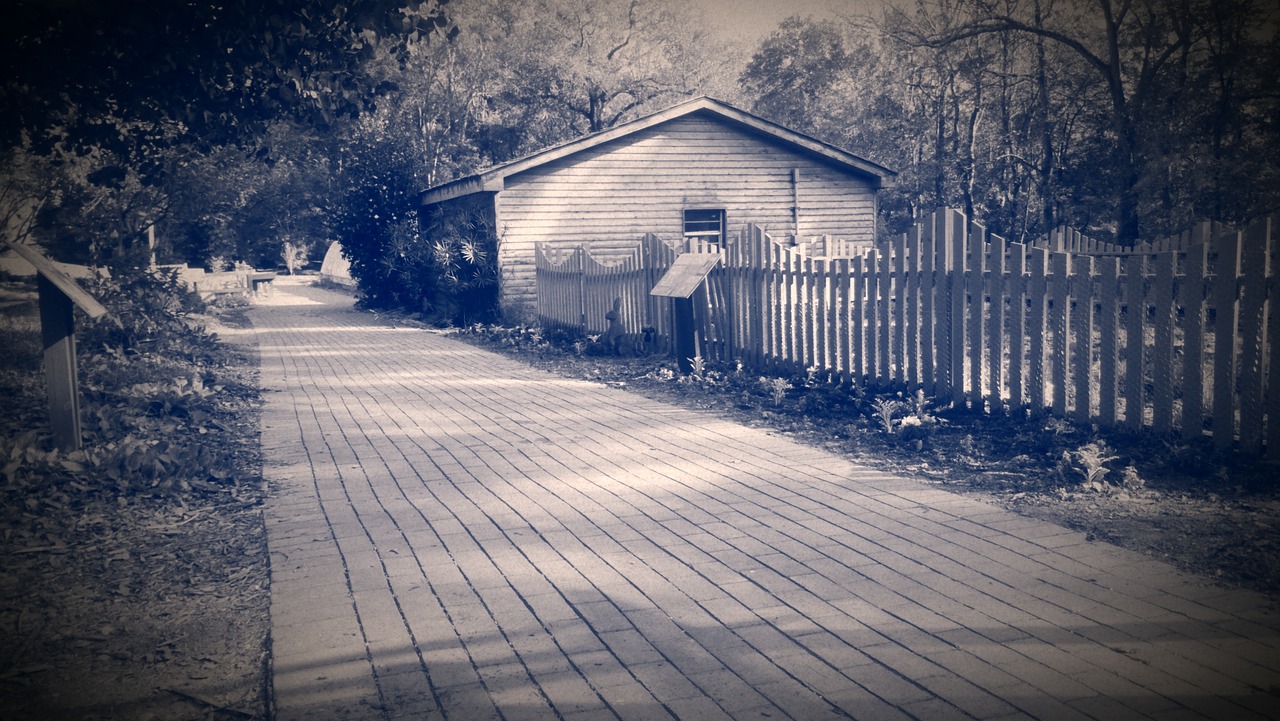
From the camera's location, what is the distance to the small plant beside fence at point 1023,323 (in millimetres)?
5609

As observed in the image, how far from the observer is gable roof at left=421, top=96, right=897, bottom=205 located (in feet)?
65.7

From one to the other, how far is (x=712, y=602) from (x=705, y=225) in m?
19.0

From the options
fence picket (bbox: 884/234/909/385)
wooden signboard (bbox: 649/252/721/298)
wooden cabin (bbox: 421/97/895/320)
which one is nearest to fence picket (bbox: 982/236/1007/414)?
→ fence picket (bbox: 884/234/909/385)

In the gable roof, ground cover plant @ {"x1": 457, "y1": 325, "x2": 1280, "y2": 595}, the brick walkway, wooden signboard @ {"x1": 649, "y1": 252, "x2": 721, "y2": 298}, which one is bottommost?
the brick walkway

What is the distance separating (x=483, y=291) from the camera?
2109 centimetres

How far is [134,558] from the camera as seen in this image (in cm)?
482

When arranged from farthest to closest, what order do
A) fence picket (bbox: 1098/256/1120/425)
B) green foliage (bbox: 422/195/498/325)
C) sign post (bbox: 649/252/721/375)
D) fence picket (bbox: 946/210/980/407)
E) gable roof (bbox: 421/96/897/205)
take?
green foliage (bbox: 422/195/498/325) → gable roof (bbox: 421/96/897/205) → sign post (bbox: 649/252/721/375) → fence picket (bbox: 946/210/980/407) → fence picket (bbox: 1098/256/1120/425)

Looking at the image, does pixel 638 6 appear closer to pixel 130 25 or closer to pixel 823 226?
pixel 823 226

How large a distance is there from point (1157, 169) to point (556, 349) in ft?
60.0

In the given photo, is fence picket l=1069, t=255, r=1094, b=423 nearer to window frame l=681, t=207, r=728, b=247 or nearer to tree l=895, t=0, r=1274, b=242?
window frame l=681, t=207, r=728, b=247

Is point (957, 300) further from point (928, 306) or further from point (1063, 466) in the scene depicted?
point (1063, 466)

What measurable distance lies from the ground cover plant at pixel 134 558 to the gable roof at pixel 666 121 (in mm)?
11146

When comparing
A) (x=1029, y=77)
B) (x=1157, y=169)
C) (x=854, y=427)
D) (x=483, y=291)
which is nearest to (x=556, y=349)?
(x=483, y=291)

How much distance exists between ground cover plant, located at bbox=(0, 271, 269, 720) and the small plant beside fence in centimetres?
549
